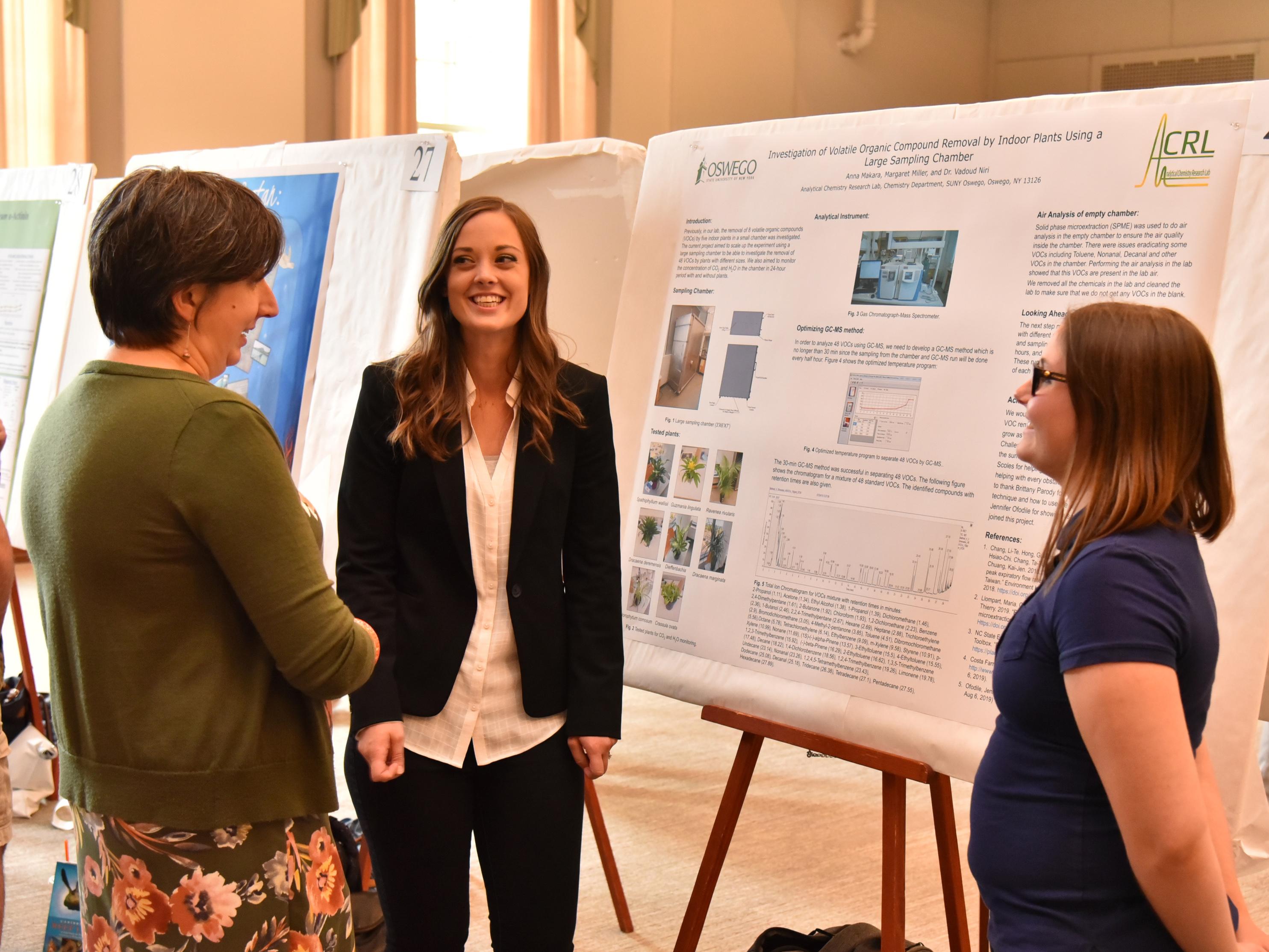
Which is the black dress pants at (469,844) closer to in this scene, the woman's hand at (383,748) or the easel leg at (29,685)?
the woman's hand at (383,748)

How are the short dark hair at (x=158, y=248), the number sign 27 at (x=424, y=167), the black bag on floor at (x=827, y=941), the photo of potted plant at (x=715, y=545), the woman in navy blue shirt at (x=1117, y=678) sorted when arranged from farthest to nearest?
the number sign 27 at (x=424, y=167) → the photo of potted plant at (x=715, y=545) → the black bag on floor at (x=827, y=941) → the short dark hair at (x=158, y=248) → the woman in navy blue shirt at (x=1117, y=678)

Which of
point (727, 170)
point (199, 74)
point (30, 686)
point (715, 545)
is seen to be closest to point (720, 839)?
point (715, 545)

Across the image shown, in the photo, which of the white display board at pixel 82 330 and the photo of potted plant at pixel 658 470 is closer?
the photo of potted plant at pixel 658 470

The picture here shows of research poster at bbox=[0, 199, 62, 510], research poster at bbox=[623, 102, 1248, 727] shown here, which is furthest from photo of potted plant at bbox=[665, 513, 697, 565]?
research poster at bbox=[0, 199, 62, 510]

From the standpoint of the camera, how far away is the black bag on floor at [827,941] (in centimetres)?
172

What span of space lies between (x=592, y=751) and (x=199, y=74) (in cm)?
541

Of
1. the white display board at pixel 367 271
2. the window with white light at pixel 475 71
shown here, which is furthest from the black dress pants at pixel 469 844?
the window with white light at pixel 475 71

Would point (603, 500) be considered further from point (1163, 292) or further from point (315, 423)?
point (315, 423)

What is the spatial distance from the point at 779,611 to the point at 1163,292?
0.74 meters

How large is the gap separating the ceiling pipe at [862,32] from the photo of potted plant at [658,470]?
7527mm

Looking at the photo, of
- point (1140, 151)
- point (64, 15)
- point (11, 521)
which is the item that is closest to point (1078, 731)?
point (1140, 151)

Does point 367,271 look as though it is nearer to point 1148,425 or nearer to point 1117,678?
point 1148,425

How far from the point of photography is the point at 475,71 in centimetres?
709

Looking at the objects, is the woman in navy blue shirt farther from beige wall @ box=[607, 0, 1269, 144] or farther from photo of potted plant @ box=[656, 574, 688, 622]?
beige wall @ box=[607, 0, 1269, 144]
